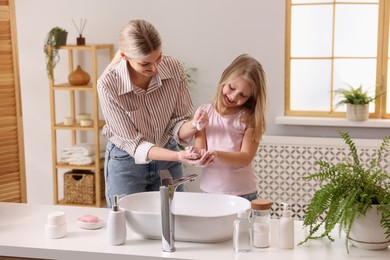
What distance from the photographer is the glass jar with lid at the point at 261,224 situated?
2.00 m

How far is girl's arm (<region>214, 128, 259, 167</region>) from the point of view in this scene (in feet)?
8.38

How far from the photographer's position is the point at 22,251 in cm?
206

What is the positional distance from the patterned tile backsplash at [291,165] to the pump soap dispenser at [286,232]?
235cm

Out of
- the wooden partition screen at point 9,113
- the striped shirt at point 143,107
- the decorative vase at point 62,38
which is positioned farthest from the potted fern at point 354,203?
the decorative vase at point 62,38

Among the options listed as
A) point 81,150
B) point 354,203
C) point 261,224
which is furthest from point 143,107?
point 81,150

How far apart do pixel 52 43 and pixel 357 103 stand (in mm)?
2230

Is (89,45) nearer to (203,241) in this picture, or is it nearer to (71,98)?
(71,98)

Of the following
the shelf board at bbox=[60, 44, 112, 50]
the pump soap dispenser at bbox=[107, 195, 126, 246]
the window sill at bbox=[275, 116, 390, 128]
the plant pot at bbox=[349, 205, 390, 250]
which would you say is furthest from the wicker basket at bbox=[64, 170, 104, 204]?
the plant pot at bbox=[349, 205, 390, 250]

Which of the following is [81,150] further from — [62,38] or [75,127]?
[62,38]

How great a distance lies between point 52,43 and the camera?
180 inches

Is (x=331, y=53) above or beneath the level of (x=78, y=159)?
above

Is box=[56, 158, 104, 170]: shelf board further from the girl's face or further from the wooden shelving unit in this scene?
the girl's face

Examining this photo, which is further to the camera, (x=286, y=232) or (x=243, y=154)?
(x=243, y=154)

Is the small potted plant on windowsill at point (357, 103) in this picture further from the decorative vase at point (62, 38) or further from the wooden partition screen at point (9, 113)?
the wooden partition screen at point (9, 113)
